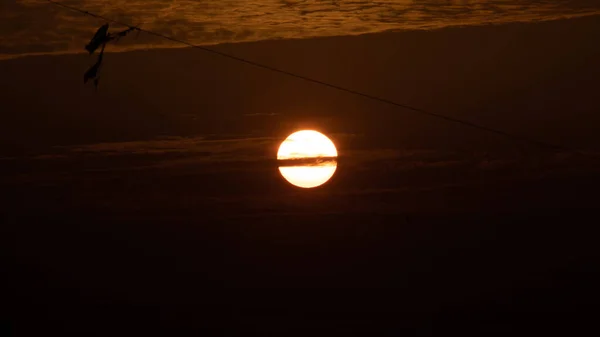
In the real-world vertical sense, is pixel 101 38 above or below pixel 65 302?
below

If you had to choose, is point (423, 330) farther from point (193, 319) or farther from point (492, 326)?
point (193, 319)

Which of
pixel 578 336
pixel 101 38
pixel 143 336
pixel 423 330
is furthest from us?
pixel 143 336

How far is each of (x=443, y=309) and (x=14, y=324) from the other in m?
16.9

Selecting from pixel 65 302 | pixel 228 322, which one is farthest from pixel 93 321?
pixel 228 322

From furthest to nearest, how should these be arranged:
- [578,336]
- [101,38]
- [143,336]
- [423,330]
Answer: [143,336] → [423,330] → [578,336] → [101,38]

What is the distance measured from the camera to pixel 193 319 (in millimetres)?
50156

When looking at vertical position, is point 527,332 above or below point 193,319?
below

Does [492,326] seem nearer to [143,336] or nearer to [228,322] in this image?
[228,322]

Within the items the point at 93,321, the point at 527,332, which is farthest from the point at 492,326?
the point at 93,321

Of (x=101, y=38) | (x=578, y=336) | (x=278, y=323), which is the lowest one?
(x=101, y=38)

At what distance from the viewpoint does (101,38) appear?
47.2 ft

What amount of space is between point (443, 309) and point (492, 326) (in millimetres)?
2382

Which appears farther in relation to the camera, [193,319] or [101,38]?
[193,319]

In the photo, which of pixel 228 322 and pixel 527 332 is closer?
pixel 527 332
